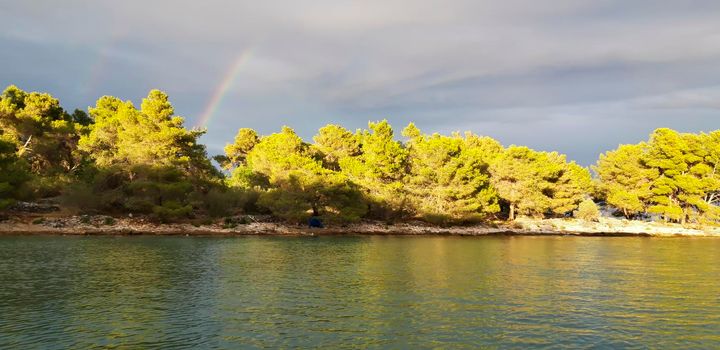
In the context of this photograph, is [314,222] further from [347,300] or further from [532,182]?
[347,300]

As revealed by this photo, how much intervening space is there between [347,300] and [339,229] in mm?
49352

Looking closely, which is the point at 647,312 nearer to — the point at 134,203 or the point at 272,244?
the point at 272,244

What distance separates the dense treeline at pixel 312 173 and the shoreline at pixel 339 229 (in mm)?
2156

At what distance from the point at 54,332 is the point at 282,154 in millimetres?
56679

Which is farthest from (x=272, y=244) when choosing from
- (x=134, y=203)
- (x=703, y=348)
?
(x=703, y=348)

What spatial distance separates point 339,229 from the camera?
240ft

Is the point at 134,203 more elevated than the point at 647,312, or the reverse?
the point at 134,203

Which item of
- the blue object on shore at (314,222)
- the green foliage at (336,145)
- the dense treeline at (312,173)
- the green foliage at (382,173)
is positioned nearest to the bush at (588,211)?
the dense treeline at (312,173)

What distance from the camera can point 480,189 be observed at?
80.6 m

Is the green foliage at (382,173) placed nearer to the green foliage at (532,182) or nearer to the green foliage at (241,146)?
the green foliage at (532,182)

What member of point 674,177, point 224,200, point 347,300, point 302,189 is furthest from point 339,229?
point 674,177

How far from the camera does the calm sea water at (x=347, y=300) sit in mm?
17172

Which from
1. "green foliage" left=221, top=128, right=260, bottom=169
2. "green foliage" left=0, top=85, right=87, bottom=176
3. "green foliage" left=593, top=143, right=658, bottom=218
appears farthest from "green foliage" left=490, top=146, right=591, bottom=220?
"green foliage" left=0, top=85, right=87, bottom=176

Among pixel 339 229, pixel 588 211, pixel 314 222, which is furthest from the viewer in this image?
pixel 588 211
